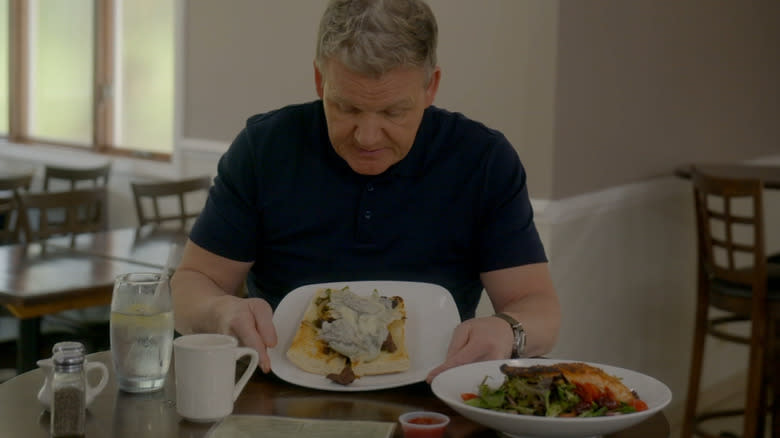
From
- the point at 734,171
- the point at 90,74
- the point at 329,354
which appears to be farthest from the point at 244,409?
→ the point at 90,74

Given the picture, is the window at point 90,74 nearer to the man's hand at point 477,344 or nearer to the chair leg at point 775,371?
the chair leg at point 775,371

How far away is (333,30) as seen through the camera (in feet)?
5.16

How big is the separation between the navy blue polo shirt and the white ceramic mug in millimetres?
516

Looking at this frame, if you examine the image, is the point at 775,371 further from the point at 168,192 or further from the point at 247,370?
the point at 247,370

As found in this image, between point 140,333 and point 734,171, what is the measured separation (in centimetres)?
316

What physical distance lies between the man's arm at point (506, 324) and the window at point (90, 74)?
4.15 m

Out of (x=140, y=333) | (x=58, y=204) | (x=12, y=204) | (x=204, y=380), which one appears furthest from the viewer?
(x=12, y=204)

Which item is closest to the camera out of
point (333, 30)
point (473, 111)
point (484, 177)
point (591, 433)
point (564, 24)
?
point (591, 433)

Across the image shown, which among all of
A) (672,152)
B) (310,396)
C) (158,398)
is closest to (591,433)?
(310,396)

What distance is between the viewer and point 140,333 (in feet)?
4.55

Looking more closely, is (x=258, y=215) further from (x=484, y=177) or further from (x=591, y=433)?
(x=591, y=433)

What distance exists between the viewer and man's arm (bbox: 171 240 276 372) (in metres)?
1.43

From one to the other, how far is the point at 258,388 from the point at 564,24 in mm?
2231

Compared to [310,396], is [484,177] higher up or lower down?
higher up
